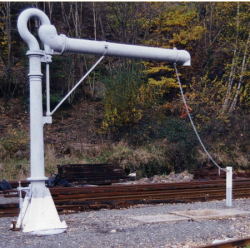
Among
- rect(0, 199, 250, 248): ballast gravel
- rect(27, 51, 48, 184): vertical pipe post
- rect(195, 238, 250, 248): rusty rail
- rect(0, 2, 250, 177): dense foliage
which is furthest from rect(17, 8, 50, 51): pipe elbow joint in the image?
rect(0, 2, 250, 177): dense foliage

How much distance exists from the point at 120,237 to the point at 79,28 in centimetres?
2526

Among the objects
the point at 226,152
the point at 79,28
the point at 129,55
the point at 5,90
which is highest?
the point at 79,28

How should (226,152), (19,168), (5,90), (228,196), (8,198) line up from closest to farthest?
1. (228,196)
2. (8,198)
3. (19,168)
4. (226,152)
5. (5,90)

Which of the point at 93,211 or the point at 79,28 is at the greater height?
the point at 79,28

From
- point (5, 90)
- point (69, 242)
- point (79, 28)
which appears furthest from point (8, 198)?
point (79, 28)

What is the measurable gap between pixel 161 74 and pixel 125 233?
23811mm

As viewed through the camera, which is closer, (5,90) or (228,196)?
(228,196)

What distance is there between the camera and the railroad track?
1046cm

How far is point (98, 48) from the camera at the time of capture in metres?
8.49

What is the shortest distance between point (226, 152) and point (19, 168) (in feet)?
39.9

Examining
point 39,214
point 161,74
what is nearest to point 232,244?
point 39,214

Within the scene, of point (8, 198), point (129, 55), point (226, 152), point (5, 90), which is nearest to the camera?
point (129, 55)

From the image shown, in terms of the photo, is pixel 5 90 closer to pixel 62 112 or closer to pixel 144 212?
pixel 62 112

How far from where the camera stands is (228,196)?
1136 cm
